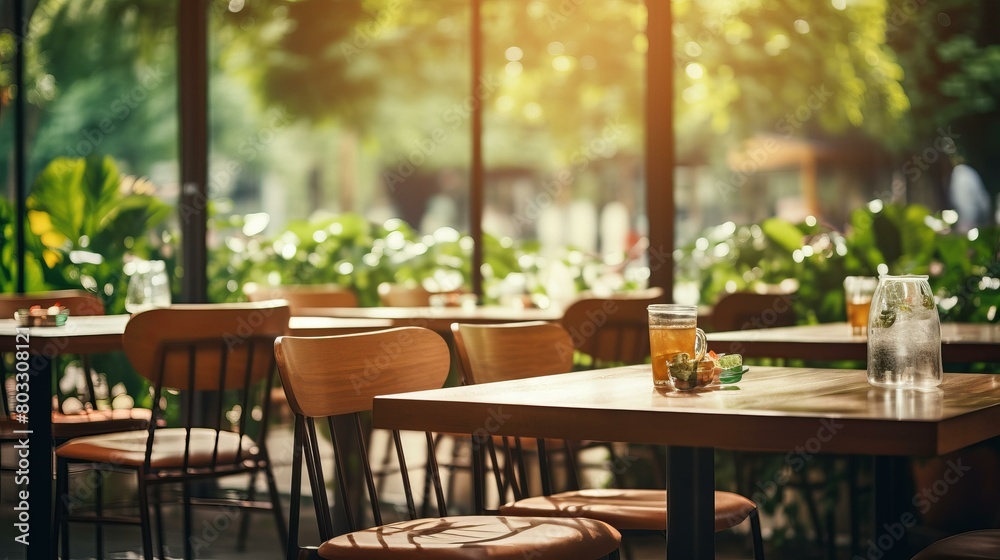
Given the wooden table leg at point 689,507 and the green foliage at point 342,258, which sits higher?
the green foliage at point 342,258

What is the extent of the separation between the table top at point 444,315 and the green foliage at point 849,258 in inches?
26.0

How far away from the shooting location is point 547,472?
100 inches

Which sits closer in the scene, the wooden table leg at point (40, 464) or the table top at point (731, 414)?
the table top at point (731, 414)

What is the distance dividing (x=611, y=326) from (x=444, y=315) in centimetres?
58

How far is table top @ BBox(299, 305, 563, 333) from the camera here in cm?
384

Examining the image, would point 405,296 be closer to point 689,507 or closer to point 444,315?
point 444,315

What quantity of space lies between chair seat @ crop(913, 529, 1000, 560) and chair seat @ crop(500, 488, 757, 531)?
0.48 m

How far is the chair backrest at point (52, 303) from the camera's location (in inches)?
→ 161

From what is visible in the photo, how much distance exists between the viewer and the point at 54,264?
5.27 m

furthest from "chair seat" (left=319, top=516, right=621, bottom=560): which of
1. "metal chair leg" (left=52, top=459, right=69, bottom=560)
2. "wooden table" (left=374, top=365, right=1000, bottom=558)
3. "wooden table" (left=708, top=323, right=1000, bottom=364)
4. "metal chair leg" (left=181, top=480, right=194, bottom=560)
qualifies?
"metal chair leg" (left=181, top=480, right=194, bottom=560)

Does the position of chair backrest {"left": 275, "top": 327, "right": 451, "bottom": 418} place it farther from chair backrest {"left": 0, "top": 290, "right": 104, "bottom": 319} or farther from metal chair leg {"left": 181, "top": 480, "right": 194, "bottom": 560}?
chair backrest {"left": 0, "top": 290, "right": 104, "bottom": 319}

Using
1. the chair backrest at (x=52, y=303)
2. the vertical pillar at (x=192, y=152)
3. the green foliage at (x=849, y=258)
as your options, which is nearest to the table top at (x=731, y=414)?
the green foliage at (x=849, y=258)

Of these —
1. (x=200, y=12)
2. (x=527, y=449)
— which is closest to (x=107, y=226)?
(x=200, y=12)

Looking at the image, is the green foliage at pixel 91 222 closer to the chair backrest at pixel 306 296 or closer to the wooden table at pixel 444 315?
the chair backrest at pixel 306 296
